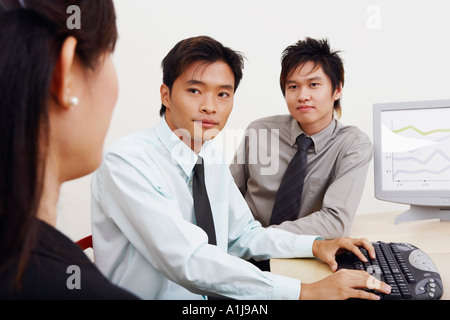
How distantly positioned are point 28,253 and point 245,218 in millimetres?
958

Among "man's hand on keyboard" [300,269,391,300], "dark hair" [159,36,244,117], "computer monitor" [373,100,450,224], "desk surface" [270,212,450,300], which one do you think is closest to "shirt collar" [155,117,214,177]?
"dark hair" [159,36,244,117]

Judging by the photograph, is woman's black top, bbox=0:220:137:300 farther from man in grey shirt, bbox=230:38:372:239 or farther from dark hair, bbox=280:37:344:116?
dark hair, bbox=280:37:344:116

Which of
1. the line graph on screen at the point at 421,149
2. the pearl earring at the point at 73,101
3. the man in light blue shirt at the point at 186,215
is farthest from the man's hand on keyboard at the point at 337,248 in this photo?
the pearl earring at the point at 73,101

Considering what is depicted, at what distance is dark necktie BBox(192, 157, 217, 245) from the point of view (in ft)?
3.83

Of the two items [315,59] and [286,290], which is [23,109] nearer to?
[286,290]

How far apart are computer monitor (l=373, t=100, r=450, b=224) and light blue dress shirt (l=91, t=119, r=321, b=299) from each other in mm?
677

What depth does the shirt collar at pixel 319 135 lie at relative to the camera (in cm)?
184

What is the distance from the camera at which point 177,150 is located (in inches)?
48.0

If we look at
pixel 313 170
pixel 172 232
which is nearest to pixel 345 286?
pixel 172 232

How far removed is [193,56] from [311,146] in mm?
806

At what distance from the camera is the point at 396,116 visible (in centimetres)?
172
